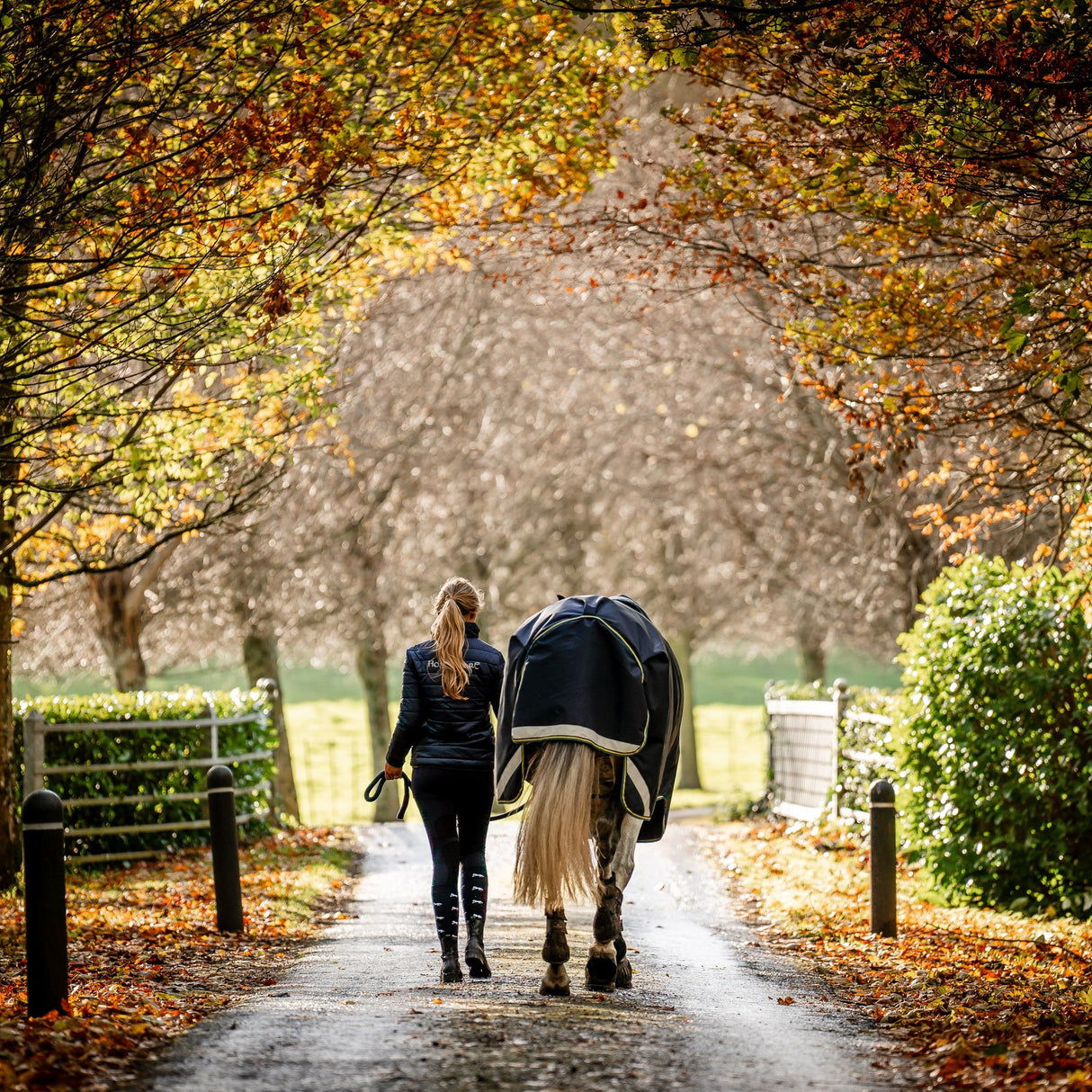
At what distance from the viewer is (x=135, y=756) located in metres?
13.7

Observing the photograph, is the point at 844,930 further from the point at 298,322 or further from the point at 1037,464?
the point at 298,322

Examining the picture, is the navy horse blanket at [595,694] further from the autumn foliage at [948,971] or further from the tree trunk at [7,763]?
the tree trunk at [7,763]

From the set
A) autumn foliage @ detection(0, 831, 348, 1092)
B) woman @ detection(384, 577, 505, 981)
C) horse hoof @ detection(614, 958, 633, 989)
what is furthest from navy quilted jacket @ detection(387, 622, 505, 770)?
autumn foliage @ detection(0, 831, 348, 1092)

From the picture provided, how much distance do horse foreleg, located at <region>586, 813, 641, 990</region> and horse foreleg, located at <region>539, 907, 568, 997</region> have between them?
303 millimetres

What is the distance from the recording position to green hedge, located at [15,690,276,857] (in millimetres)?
13258

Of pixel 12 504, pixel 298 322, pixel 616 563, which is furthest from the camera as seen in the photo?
pixel 616 563

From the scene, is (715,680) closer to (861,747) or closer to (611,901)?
(861,747)

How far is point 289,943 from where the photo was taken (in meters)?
8.91

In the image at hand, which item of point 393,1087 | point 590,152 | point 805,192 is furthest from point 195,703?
point 393,1087

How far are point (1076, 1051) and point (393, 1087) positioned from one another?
9.55ft

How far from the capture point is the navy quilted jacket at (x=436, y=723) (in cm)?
705

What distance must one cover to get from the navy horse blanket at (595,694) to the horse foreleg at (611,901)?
18cm

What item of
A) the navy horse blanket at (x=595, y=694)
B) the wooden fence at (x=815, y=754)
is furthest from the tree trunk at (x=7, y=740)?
the wooden fence at (x=815, y=754)

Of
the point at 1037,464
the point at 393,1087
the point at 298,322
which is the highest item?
the point at 298,322
